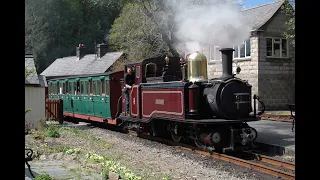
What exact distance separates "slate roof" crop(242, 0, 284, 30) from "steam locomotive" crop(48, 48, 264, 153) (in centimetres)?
1175

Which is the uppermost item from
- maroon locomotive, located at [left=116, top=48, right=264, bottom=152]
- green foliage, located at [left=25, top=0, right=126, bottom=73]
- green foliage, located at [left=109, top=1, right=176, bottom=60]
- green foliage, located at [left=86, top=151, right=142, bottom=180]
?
green foliage, located at [left=25, top=0, right=126, bottom=73]

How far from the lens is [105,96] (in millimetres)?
13727

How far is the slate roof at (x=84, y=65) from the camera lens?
32.4m

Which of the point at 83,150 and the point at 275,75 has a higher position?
the point at 275,75

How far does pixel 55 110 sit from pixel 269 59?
11989mm

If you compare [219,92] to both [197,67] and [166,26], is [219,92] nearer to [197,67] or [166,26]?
[197,67]

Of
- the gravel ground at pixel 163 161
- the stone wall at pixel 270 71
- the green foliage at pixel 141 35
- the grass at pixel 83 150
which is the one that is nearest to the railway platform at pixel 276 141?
the gravel ground at pixel 163 161

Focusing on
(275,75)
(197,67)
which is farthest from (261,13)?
(197,67)

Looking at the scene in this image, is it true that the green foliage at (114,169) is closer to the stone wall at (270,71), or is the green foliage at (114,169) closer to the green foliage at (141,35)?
the stone wall at (270,71)

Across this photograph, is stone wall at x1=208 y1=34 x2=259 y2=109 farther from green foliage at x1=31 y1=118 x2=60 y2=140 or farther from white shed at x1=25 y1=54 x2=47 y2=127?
green foliage at x1=31 y1=118 x2=60 y2=140

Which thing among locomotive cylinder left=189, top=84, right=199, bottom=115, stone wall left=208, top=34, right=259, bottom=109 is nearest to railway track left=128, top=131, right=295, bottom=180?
locomotive cylinder left=189, top=84, right=199, bottom=115

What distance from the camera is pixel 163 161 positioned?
25.5 feet

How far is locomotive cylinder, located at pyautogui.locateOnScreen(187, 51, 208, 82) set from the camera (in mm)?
9055

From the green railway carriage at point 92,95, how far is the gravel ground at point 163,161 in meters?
2.47
